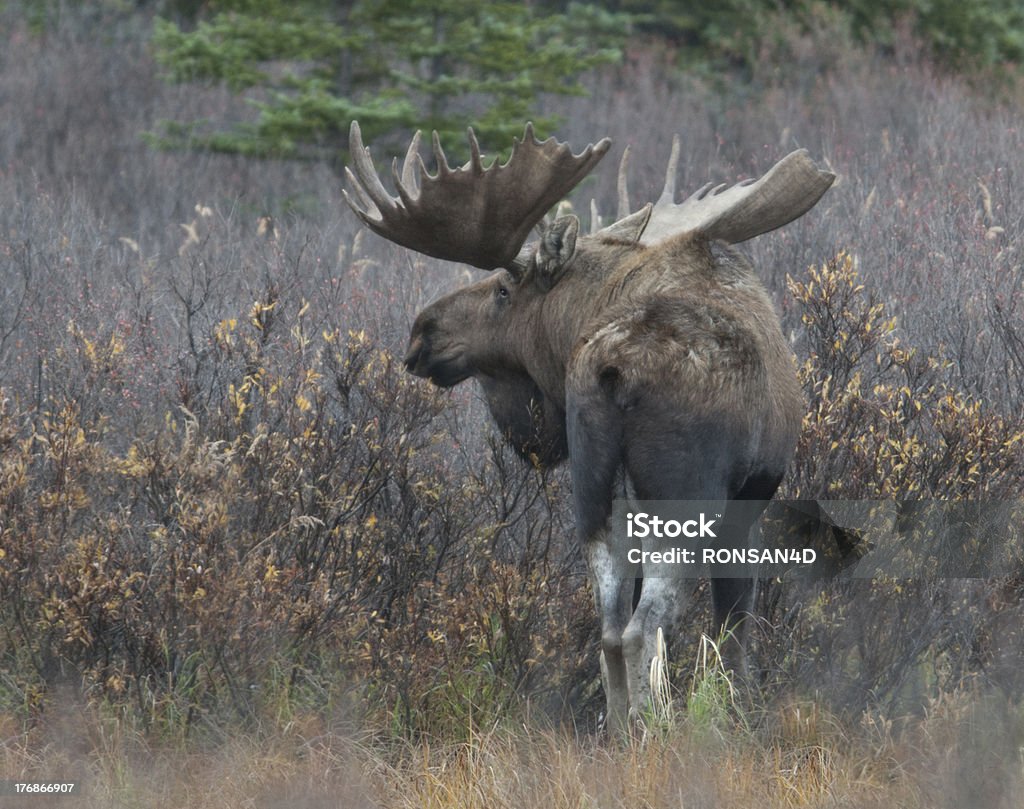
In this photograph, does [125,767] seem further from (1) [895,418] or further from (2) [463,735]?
(1) [895,418]

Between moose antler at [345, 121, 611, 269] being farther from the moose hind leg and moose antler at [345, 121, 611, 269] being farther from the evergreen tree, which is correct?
the evergreen tree

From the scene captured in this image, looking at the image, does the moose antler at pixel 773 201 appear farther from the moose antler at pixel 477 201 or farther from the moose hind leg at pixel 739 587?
the moose hind leg at pixel 739 587

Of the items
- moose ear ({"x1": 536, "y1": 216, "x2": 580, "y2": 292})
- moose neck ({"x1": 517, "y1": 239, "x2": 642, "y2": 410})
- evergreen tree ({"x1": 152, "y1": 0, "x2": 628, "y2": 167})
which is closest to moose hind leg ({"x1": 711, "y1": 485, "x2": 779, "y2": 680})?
moose neck ({"x1": 517, "y1": 239, "x2": 642, "y2": 410})

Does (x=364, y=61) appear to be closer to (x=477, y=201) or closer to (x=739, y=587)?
(x=477, y=201)

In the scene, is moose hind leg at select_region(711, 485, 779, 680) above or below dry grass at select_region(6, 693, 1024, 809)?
above

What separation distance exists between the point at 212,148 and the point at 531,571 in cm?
942

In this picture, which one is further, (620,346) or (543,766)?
(543,766)

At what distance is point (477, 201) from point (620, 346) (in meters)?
0.95

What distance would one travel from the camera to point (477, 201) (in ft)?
16.8

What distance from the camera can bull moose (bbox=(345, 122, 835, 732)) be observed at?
14.3ft

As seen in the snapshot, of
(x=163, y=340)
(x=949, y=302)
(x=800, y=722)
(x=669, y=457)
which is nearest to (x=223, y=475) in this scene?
Answer: (x=669, y=457)

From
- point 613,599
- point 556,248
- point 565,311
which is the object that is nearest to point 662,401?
point 613,599

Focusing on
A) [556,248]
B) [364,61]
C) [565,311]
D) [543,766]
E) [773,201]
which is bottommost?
[543,766]

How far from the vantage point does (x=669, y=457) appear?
14.3ft
